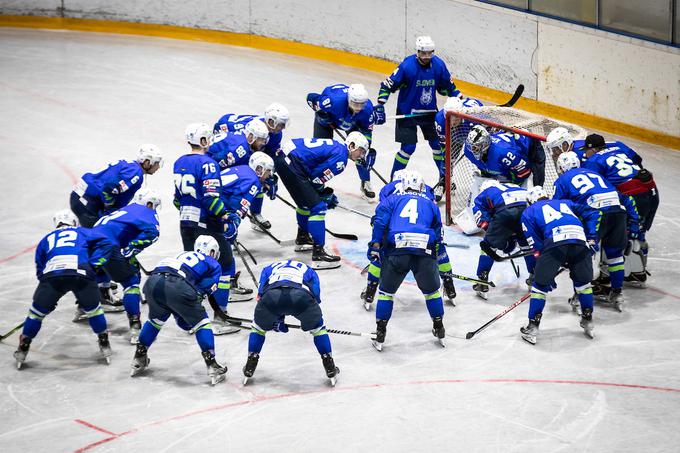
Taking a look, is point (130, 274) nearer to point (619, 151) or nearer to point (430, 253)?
point (430, 253)

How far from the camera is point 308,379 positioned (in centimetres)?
791

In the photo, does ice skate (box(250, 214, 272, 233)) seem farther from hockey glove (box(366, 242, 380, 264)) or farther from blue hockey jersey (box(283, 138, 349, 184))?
hockey glove (box(366, 242, 380, 264))

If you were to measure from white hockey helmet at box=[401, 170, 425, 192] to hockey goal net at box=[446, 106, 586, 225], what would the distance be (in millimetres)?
1841

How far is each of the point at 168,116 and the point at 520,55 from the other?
4.57 m

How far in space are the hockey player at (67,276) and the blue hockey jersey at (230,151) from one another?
6.28ft

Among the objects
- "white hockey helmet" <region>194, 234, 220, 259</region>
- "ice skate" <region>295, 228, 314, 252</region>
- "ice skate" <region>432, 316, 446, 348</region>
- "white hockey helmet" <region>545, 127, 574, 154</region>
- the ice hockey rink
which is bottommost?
the ice hockey rink

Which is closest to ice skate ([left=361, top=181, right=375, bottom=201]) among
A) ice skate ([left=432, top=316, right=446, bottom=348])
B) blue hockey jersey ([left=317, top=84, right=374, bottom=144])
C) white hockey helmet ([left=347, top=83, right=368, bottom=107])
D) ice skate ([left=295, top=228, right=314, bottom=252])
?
blue hockey jersey ([left=317, top=84, right=374, bottom=144])

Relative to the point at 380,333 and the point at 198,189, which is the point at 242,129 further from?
the point at 380,333

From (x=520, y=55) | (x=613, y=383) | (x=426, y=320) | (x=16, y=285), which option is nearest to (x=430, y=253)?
(x=426, y=320)

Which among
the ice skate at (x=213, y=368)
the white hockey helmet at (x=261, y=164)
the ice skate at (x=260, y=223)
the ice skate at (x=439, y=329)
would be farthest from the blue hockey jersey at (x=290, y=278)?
the ice skate at (x=260, y=223)

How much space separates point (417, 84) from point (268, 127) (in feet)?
6.75

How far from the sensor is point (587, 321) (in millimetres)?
8406

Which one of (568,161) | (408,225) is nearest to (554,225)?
(568,161)

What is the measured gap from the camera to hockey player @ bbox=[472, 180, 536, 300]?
29.3 feet
